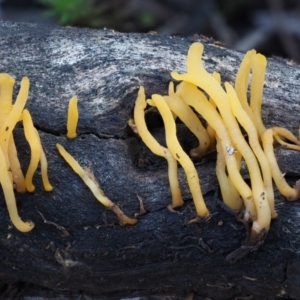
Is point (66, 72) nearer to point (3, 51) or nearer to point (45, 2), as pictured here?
point (3, 51)

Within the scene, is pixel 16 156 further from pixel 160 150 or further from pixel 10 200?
pixel 160 150

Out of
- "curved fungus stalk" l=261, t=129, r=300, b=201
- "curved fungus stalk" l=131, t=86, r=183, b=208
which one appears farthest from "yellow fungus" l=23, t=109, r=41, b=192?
"curved fungus stalk" l=261, t=129, r=300, b=201

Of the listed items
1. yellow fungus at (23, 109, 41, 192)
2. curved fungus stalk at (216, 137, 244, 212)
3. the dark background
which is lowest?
the dark background

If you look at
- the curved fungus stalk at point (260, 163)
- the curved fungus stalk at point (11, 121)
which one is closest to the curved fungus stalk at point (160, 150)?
the curved fungus stalk at point (260, 163)

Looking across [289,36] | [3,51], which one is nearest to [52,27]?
[3,51]

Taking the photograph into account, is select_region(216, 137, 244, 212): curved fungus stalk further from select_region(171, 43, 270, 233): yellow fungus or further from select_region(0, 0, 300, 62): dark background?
select_region(0, 0, 300, 62): dark background
